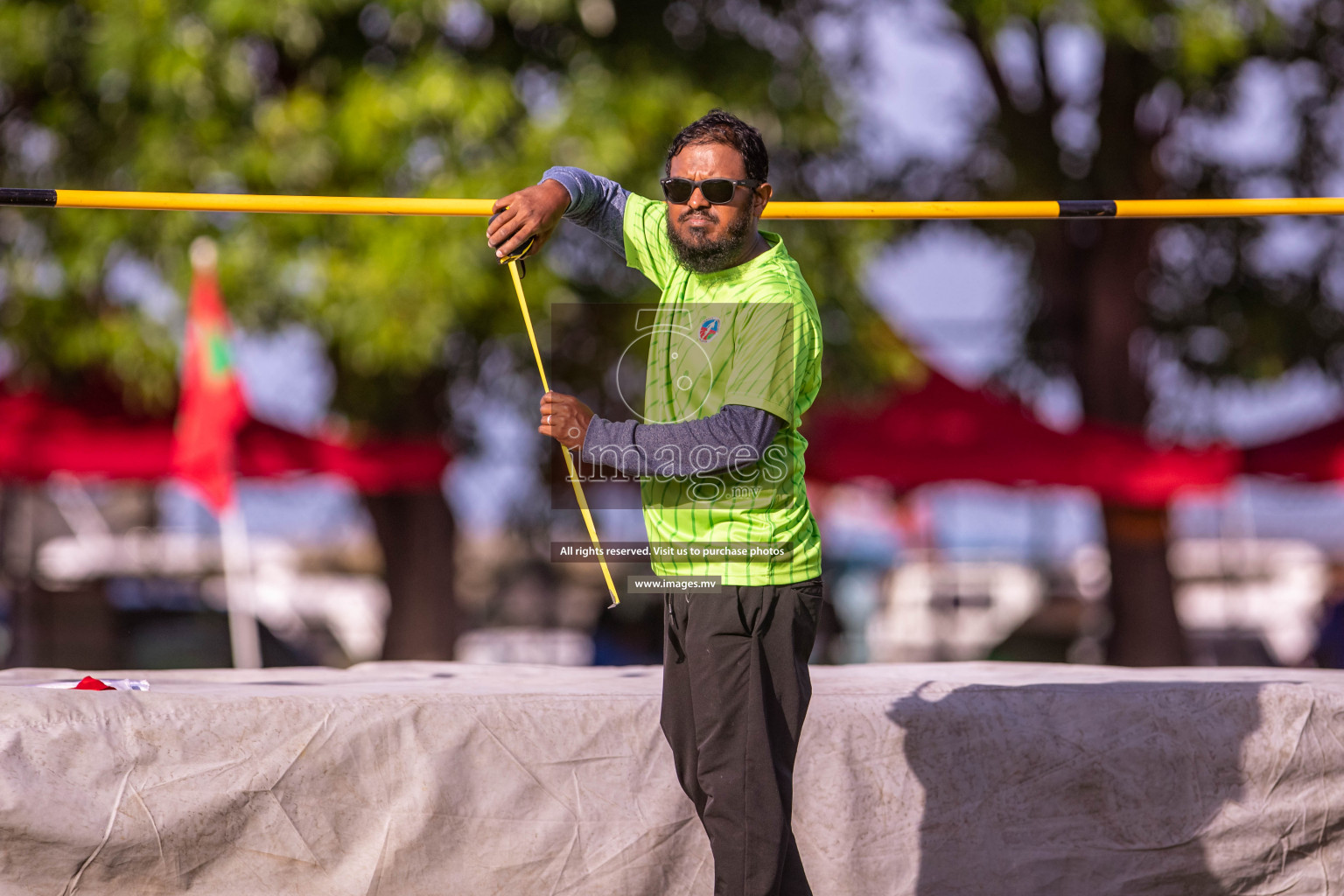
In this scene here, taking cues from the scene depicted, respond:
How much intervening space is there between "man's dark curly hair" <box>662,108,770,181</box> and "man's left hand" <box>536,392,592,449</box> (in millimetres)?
510

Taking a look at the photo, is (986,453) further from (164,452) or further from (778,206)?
(778,206)

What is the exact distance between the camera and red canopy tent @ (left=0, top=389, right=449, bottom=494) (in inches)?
343

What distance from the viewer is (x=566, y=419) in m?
2.67

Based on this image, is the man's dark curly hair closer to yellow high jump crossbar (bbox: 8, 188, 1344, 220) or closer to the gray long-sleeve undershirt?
the gray long-sleeve undershirt

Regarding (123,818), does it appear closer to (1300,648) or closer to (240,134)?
(240,134)

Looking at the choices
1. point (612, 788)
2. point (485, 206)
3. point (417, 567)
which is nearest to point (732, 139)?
point (485, 206)

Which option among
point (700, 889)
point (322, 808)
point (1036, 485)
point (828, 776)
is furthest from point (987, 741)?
point (1036, 485)

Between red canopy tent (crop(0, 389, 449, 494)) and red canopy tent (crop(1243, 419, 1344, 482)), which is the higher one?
red canopy tent (crop(0, 389, 449, 494))

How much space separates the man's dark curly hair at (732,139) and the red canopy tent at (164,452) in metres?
6.31

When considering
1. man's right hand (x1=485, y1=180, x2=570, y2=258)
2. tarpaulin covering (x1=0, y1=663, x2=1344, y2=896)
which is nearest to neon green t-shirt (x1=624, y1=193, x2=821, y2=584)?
man's right hand (x1=485, y1=180, x2=570, y2=258)

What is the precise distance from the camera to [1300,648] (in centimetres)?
1539

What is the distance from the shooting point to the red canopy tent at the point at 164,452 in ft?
28.6

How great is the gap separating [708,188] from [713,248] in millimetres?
113

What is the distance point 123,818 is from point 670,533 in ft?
4.89
